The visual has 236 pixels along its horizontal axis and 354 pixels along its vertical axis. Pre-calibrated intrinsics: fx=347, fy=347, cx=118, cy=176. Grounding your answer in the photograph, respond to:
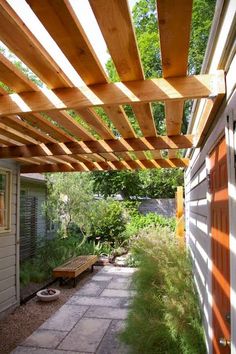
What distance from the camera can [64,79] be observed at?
2553 millimetres

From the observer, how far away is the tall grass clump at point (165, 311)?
13.0 feet

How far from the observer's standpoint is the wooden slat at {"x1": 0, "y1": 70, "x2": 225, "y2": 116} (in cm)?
238

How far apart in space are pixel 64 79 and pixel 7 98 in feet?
1.95

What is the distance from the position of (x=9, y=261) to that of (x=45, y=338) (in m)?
1.82

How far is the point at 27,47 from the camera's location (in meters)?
2.10

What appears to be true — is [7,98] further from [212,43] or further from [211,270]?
[211,270]

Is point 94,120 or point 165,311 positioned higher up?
point 94,120

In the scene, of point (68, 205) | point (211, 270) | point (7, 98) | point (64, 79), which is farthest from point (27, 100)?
point (68, 205)

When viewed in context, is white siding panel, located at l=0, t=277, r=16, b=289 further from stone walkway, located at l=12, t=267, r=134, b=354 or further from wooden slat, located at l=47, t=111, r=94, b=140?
wooden slat, located at l=47, t=111, r=94, b=140

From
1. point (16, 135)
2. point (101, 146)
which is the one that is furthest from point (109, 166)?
point (16, 135)

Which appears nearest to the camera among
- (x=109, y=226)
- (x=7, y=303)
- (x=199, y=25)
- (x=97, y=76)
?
(x=97, y=76)

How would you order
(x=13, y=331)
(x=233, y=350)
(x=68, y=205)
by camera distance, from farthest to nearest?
(x=68, y=205)
(x=13, y=331)
(x=233, y=350)

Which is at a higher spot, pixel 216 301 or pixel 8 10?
pixel 8 10

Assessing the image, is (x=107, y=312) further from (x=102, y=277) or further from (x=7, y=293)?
(x=102, y=277)
